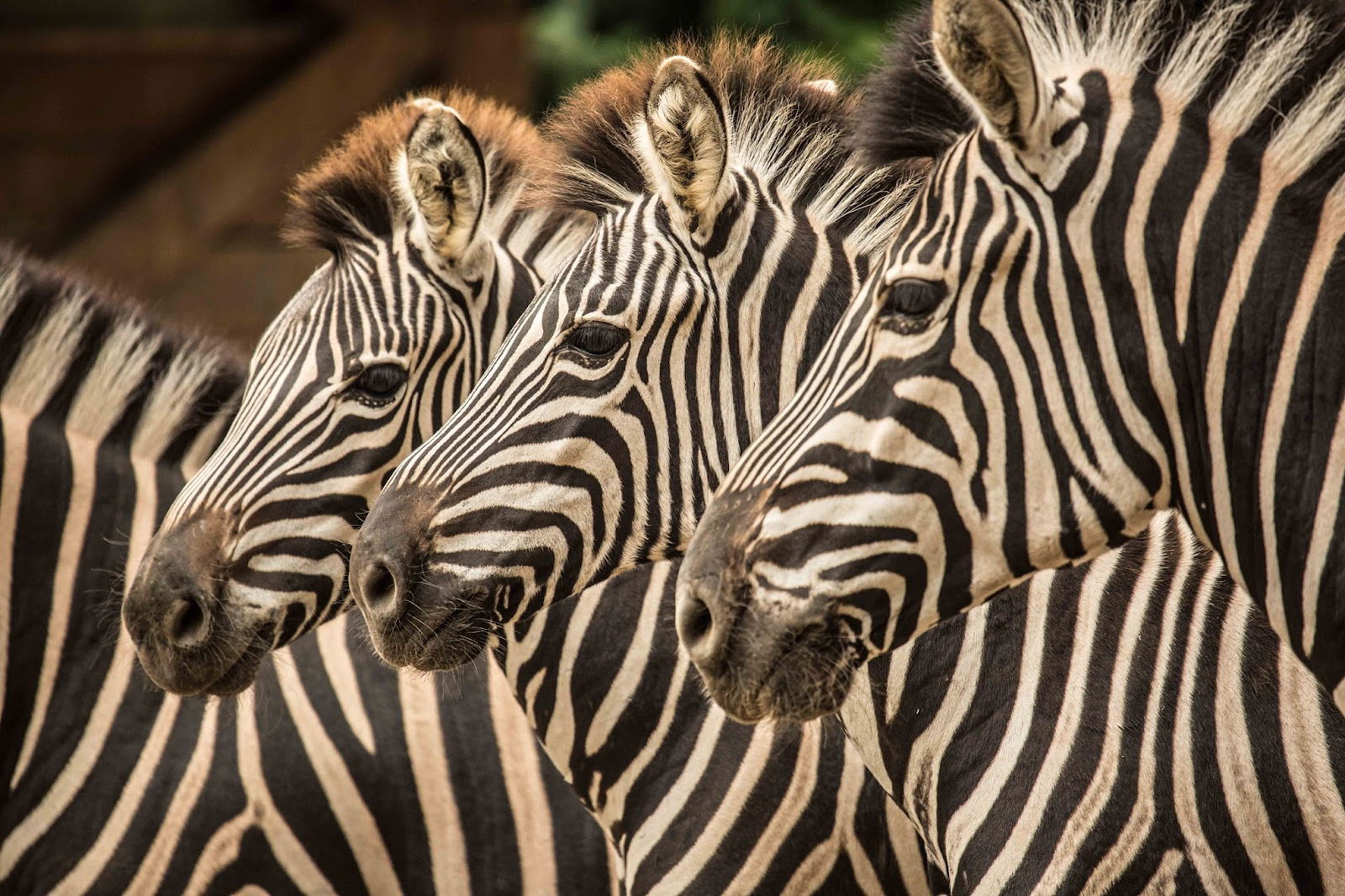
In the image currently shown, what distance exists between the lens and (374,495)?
12.4 feet

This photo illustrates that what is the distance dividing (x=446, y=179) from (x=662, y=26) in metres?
8.11

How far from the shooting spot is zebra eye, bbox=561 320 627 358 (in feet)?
10.6

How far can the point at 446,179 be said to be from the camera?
391 cm

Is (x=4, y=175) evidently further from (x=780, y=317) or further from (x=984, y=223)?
(x=984, y=223)

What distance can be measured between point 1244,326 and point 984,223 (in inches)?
18.4

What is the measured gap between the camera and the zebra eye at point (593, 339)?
3.24m

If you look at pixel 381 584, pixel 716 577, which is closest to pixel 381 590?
pixel 381 584

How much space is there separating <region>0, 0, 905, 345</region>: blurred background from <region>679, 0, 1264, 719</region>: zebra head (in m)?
7.17

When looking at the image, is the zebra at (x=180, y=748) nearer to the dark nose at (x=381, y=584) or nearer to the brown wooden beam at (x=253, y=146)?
the dark nose at (x=381, y=584)

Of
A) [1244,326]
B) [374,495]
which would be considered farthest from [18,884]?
[1244,326]

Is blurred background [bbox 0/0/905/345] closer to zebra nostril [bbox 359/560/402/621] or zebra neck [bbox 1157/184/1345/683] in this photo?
zebra nostril [bbox 359/560/402/621]

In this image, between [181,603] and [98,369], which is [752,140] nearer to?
[181,603]

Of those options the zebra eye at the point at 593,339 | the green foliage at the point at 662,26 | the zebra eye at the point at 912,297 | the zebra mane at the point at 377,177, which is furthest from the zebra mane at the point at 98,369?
the green foliage at the point at 662,26

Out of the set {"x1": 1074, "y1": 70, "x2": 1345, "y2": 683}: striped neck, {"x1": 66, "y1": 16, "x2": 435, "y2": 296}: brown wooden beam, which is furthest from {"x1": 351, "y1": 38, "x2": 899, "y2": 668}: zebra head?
{"x1": 66, "y1": 16, "x2": 435, "y2": 296}: brown wooden beam
